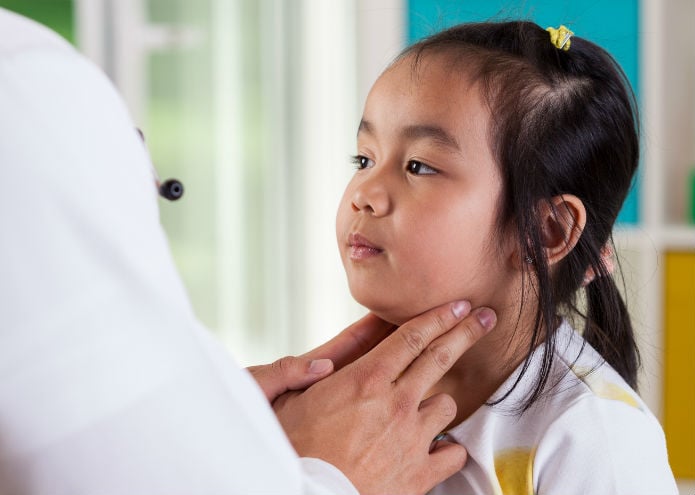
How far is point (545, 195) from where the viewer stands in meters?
1.10

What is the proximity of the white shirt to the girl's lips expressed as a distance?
0.22m

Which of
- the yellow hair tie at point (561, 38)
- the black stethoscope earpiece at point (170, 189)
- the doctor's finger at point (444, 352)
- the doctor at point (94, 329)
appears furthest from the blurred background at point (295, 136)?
the doctor at point (94, 329)

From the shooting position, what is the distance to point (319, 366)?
1046 mm

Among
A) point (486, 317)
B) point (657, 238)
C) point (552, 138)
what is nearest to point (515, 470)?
point (486, 317)

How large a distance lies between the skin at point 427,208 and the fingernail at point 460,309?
15mm

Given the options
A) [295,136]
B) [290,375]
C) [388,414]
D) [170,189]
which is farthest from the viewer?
[295,136]

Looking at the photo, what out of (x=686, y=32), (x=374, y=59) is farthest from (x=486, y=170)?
(x=686, y=32)

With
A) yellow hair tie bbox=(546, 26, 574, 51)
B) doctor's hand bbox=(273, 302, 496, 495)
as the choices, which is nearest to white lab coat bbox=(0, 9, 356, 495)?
doctor's hand bbox=(273, 302, 496, 495)

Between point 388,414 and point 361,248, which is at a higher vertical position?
point 361,248

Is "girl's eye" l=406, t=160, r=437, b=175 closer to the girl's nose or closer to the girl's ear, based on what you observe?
the girl's nose

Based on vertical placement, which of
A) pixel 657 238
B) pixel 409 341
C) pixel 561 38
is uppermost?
pixel 561 38

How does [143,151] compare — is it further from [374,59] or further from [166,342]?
[374,59]

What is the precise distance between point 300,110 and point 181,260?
0.62 m

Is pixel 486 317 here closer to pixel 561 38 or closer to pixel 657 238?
pixel 561 38
